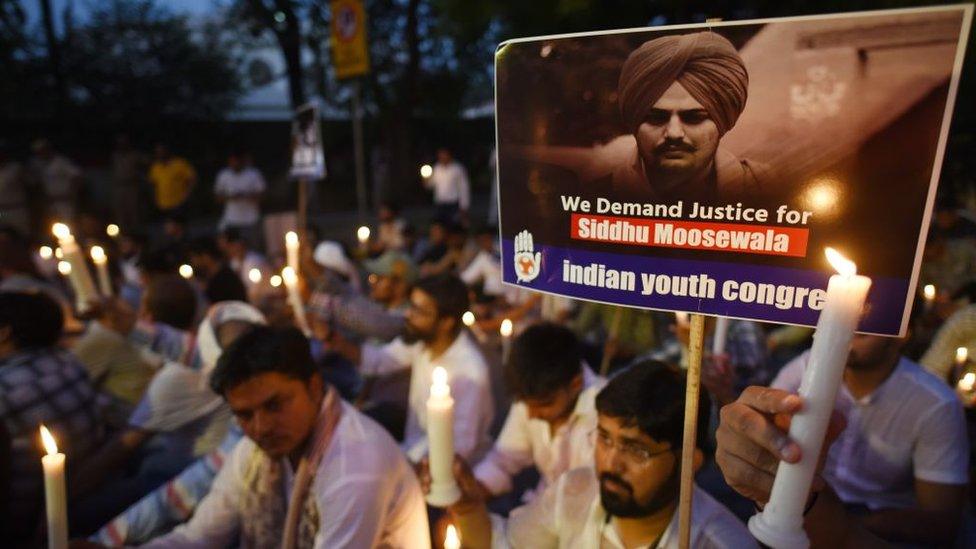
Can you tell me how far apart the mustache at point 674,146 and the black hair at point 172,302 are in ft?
11.8

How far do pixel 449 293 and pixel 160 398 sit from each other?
163cm

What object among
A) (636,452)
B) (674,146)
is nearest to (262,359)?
(636,452)

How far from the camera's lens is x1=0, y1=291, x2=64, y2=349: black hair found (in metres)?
3.13

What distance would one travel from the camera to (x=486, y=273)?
695cm

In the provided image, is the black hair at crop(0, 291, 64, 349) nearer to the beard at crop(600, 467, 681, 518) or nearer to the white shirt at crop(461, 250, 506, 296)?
the beard at crop(600, 467, 681, 518)

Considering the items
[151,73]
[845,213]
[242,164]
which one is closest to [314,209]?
[151,73]

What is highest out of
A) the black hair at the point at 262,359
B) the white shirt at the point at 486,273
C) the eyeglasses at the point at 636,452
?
the black hair at the point at 262,359

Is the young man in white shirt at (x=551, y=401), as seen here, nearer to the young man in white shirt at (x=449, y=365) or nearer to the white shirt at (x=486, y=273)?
the young man in white shirt at (x=449, y=365)

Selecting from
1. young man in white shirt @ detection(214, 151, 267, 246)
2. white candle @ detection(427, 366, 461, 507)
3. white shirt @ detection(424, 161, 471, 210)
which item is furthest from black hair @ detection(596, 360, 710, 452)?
white shirt @ detection(424, 161, 471, 210)

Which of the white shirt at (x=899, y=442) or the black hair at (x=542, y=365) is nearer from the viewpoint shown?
the white shirt at (x=899, y=442)

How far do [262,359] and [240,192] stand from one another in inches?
365

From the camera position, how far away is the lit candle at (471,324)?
3.89 meters

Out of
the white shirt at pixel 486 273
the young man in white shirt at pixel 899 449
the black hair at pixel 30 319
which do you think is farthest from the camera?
the white shirt at pixel 486 273

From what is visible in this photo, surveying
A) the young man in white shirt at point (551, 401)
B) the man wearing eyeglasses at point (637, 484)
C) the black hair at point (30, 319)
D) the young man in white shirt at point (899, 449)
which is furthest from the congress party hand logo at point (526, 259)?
the black hair at point (30, 319)
